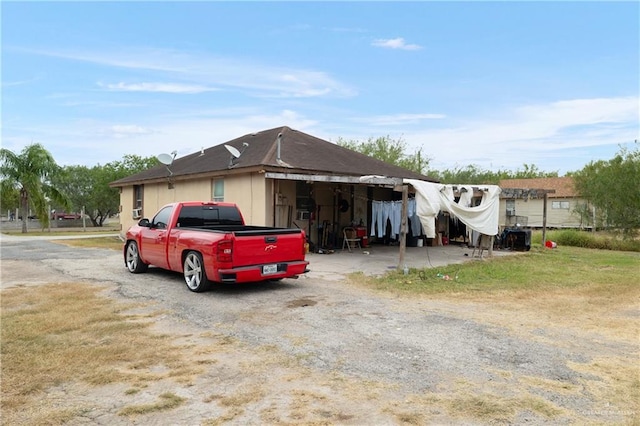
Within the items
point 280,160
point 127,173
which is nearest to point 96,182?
point 127,173

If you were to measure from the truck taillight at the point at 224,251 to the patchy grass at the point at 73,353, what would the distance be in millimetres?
1500

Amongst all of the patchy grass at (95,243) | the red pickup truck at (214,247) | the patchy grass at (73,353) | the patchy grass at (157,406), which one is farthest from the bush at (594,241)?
the patchy grass at (157,406)

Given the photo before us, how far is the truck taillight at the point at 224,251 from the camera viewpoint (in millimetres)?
7418

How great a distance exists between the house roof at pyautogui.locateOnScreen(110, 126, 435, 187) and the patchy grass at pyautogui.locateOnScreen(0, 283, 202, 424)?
744 centimetres

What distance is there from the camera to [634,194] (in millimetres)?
18344

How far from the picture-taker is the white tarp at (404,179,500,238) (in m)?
11.2

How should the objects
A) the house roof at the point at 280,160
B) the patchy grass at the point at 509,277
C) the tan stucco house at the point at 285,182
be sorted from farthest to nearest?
the house roof at the point at 280,160
the tan stucco house at the point at 285,182
the patchy grass at the point at 509,277

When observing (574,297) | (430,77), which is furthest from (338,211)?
(574,297)

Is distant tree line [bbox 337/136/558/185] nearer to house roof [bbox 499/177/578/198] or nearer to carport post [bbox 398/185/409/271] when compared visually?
house roof [bbox 499/177/578/198]

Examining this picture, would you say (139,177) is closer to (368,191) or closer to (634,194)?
(368,191)

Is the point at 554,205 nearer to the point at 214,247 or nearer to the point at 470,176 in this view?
the point at 470,176

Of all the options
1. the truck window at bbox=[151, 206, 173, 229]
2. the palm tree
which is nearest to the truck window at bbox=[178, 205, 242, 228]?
the truck window at bbox=[151, 206, 173, 229]

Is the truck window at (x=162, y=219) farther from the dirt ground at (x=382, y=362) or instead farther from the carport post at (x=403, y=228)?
the carport post at (x=403, y=228)

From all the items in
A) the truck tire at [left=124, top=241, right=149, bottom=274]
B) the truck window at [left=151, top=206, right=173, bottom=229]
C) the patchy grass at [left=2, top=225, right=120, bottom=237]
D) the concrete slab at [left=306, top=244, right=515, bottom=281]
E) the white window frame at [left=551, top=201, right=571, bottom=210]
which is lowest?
the patchy grass at [left=2, top=225, right=120, bottom=237]
